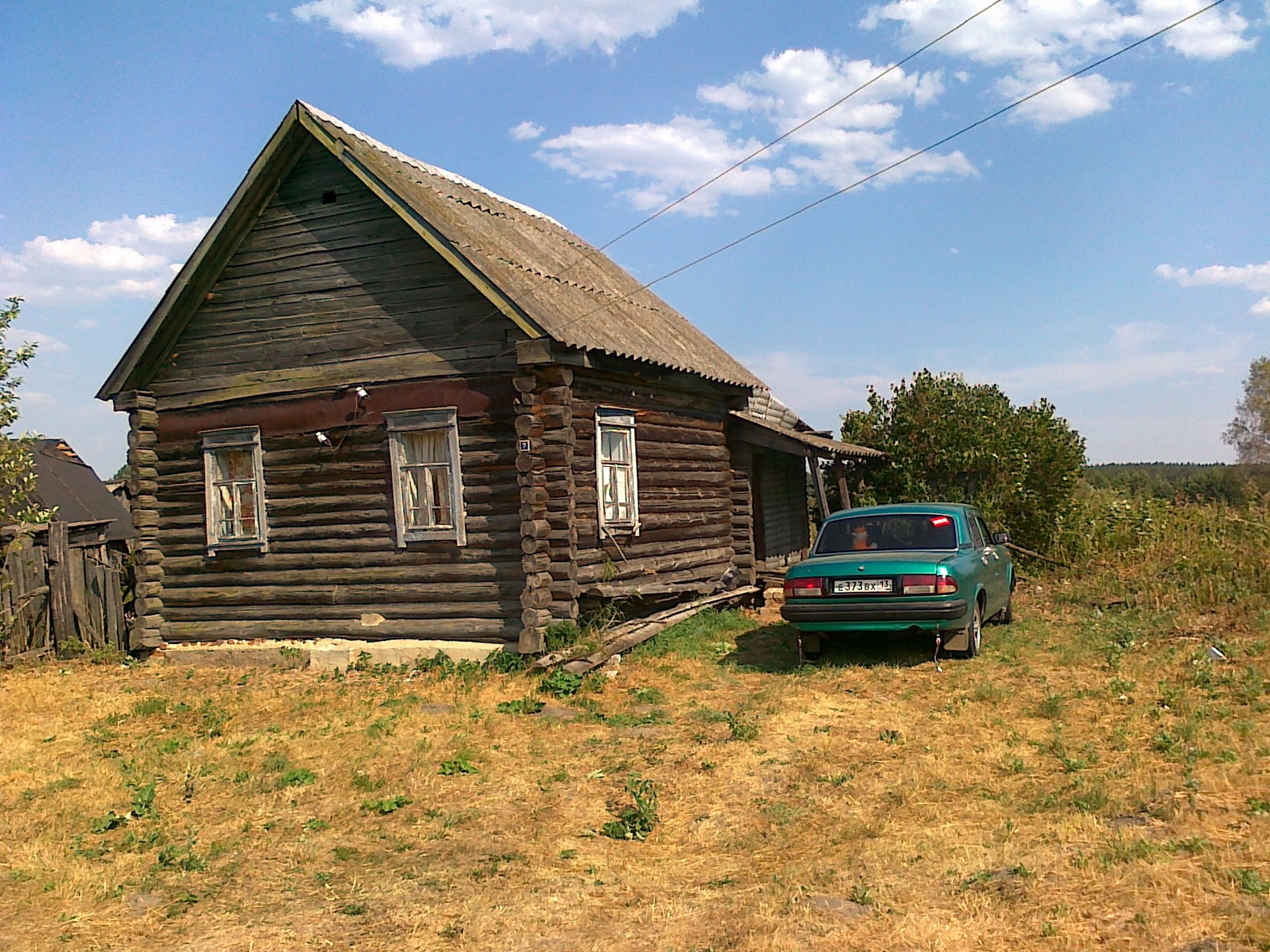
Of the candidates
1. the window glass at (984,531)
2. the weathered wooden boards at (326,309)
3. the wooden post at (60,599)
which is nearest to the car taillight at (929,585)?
the window glass at (984,531)

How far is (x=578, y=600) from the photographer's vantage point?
12.5 metres

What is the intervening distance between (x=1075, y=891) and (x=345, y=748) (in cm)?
615

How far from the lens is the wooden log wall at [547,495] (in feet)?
38.9

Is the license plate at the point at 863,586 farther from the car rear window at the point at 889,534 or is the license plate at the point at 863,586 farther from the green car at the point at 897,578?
the car rear window at the point at 889,534

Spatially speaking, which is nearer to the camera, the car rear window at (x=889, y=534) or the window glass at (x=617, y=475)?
the car rear window at (x=889, y=534)

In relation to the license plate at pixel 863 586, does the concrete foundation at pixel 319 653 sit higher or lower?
lower

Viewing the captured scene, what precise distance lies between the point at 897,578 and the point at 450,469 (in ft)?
18.9

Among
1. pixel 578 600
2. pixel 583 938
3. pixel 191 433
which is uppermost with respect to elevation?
pixel 191 433

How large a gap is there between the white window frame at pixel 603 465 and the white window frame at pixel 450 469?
5.83ft

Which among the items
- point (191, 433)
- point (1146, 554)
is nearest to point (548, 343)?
point (191, 433)

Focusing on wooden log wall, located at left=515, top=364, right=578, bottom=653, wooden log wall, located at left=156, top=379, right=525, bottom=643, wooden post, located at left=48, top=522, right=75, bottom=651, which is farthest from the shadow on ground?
wooden post, located at left=48, top=522, right=75, bottom=651

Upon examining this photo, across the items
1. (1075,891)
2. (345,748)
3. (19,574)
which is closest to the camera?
(1075,891)

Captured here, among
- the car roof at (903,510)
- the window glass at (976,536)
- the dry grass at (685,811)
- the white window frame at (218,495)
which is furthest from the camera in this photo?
the white window frame at (218,495)

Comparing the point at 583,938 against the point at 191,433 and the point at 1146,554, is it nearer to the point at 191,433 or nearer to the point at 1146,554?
the point at 191,433
